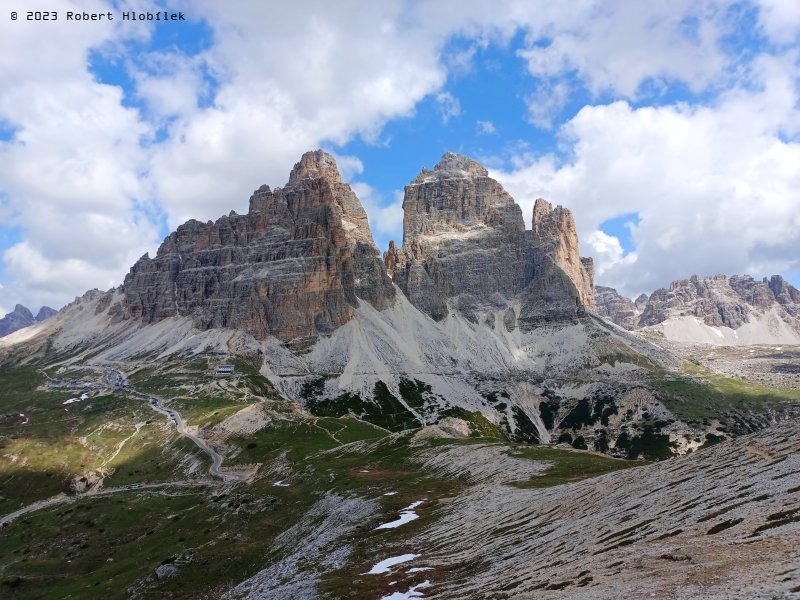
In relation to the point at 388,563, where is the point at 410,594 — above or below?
above

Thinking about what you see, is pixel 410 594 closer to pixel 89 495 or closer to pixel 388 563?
pixel 388 563

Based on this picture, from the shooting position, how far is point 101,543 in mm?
100000

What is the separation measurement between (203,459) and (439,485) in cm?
9136

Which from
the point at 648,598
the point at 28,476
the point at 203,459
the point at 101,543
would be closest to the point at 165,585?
the point at 101,543

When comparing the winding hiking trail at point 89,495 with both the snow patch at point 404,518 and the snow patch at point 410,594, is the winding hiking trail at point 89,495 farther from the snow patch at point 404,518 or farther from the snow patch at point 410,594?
the snow patch at point 410,594

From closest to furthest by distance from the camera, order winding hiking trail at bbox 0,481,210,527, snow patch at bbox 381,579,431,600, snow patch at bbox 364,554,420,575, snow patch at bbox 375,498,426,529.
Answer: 1. snow patch at bbox 381,579,431,600
2. snow patch at bbox 364,554,420,575
3. snow patch at bbox 375,498,426,529
4. winding hiking trail at bbox 0,481,210,527

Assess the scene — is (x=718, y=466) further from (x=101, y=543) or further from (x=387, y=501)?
(x=101, y=543)

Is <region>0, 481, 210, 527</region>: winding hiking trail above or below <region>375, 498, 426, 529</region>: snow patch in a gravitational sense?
below

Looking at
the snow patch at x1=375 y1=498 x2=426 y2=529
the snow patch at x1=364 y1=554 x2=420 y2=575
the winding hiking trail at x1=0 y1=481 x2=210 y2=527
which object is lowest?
the winding hiking trail at x1=0 y1=481 x2=210 y2=527

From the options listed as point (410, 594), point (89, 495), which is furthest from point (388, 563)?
point (89, 495)

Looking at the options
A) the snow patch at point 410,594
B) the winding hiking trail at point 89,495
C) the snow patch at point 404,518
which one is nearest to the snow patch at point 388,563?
the snow patch at point 410,594

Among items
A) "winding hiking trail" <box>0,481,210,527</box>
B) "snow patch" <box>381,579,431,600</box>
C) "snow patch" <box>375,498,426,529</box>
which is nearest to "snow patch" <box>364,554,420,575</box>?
"snow patch" <box>381,579,431,600</box>

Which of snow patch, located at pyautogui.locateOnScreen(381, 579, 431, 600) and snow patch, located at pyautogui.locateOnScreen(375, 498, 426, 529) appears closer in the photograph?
snow patch, located at pyautogui.locateOnScreen(381, 579, 431, 600)

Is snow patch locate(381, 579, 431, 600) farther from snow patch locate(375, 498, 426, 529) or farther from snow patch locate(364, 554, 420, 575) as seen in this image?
snow patch locate(375, 498, 426, 529)
